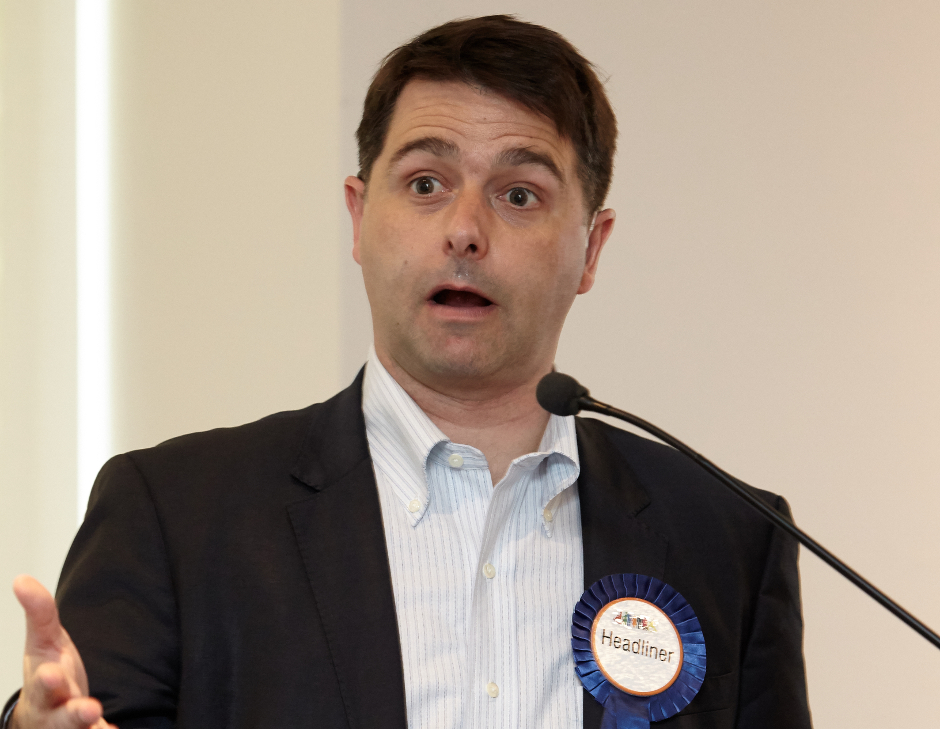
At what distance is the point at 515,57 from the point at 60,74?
132cm

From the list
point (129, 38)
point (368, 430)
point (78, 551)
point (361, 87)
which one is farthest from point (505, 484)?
point (129, 38)

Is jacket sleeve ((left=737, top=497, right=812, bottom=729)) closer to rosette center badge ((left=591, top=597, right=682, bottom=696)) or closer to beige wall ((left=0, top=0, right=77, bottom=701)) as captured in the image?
rosette center badge ((left=591, top=597, right=682, bottom=696))

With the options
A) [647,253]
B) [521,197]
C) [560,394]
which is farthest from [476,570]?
[647,253]

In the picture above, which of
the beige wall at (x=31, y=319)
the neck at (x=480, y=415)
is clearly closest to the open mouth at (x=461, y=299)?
the neck at (x=480, y=415)

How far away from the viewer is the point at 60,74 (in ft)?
8.07

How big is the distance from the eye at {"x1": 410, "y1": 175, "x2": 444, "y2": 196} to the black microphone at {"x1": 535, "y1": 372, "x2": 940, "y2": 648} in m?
0.47

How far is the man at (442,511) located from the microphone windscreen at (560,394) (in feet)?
0.99

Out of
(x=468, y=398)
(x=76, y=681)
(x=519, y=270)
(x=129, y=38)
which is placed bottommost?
(x=76, y=681)

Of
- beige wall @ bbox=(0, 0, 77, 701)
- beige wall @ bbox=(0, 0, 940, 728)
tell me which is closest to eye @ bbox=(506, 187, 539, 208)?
beige wall @ bbox=(0, 0, 940, 728)

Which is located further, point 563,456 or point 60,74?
point 60,74

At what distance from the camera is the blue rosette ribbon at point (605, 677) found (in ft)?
4.82

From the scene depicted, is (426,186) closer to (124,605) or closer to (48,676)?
(124,605)

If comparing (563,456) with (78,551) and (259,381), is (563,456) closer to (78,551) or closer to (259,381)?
(78,551)

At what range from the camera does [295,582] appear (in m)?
1.41
